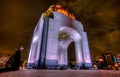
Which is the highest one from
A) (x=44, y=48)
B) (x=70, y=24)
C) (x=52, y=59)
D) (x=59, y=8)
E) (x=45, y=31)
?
(x=59, y=8)

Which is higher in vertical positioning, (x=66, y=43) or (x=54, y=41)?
(x=66, y=43)

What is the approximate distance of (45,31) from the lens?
24.9m

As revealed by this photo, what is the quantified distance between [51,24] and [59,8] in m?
11.5

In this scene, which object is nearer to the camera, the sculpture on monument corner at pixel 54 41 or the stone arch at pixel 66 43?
the sculpture on monument corner at pixel 54 41

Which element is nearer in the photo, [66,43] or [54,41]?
[54,41]

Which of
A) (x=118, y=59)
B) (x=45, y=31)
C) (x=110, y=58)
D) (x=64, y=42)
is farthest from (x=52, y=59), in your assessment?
(x=118, y=59)

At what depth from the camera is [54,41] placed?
80.6 feet

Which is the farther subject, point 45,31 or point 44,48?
point 45,31

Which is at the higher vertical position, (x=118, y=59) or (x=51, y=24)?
(x=51, y=24)

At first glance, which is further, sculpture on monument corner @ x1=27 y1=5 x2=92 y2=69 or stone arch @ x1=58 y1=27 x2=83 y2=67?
stone arch @ x1=58 y1=27 x2=83 y2=67

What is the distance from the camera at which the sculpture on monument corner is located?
22.6 meters

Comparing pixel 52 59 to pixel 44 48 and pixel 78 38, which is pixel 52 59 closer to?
pixel 44 48

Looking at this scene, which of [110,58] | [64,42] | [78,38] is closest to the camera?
[78,38]

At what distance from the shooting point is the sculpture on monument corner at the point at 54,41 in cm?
2256
